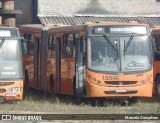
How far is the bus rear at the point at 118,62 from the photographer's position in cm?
1959

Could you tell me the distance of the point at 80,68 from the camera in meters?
20.1

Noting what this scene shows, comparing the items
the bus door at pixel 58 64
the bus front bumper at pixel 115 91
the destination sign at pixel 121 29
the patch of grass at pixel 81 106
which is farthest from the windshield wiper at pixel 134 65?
the bus door at pixel 58 64

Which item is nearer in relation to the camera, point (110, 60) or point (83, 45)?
point (110, 60)

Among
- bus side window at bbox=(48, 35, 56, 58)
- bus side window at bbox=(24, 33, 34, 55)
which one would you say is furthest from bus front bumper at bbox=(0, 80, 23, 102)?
bus side window at bbox=(24, 33, 34, 55)

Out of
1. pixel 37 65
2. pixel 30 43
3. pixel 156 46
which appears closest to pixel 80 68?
pixel 156 46

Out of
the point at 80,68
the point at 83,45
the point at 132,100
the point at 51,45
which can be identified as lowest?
the point at 132,100

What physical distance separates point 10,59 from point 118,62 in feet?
11.6

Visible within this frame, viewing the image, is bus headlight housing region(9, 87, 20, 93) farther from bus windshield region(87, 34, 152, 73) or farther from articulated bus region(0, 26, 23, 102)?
bus windshield region(87, 34, 152, 73)

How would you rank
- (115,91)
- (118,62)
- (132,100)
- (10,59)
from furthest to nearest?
(132,100) < (10,59) < (118,62) < (115,91)

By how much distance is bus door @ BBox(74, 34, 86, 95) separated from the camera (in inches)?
790

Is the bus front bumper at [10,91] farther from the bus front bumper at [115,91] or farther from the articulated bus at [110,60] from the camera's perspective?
the bus front bumper at [115,91]

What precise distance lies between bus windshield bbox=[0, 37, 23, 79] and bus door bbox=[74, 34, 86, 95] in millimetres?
1887

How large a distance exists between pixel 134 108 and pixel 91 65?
1948mm

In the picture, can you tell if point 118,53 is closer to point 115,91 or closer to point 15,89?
point 115,91
